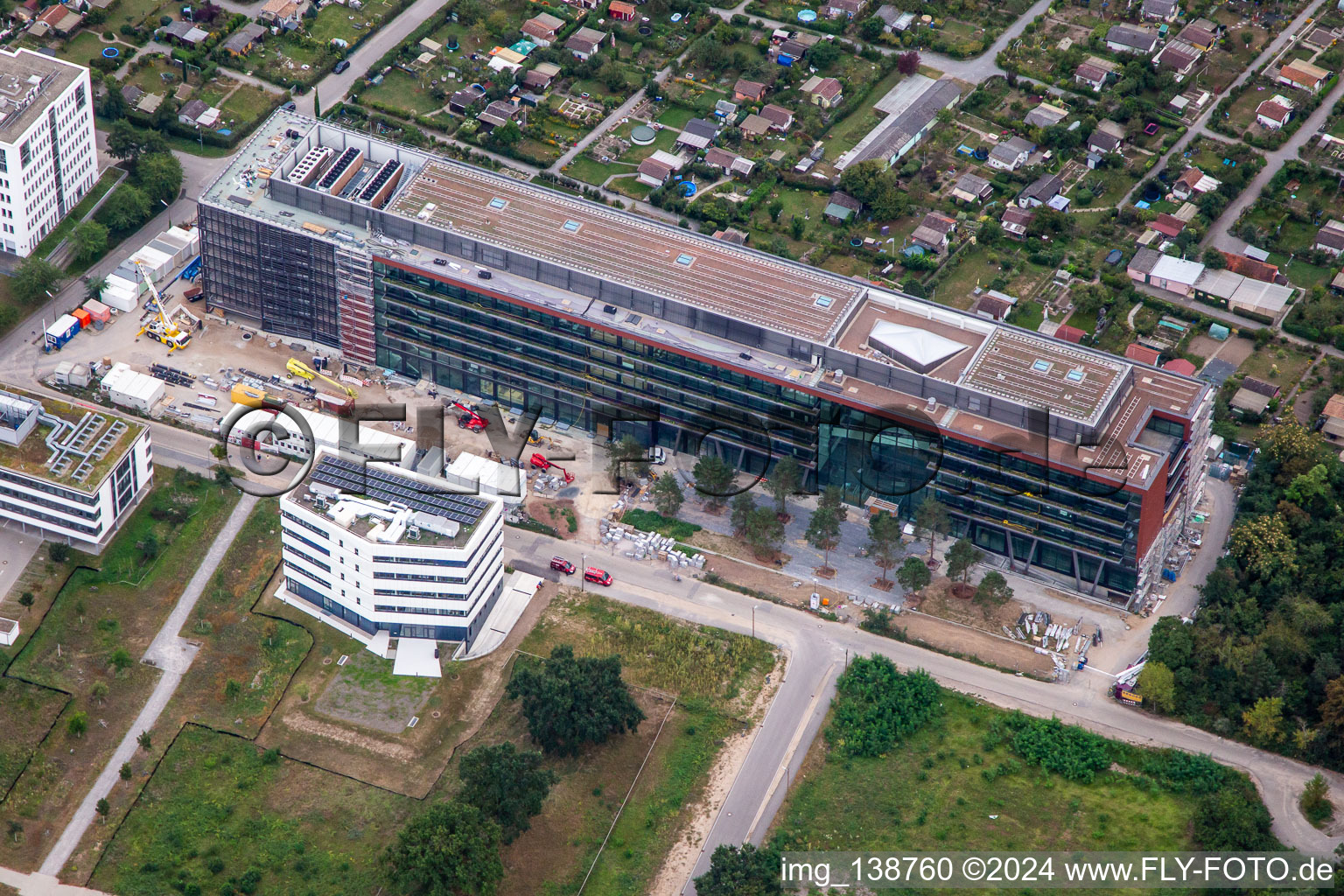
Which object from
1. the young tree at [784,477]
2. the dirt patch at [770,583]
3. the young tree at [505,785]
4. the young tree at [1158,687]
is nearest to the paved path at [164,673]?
the young tree at [505,785]

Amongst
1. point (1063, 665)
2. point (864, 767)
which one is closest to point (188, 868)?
point (864, 767)

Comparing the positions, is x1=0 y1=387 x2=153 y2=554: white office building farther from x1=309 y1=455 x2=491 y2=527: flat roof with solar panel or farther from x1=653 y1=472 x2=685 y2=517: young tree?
x1=653 y1=472 x2=685 y2=517: young tree

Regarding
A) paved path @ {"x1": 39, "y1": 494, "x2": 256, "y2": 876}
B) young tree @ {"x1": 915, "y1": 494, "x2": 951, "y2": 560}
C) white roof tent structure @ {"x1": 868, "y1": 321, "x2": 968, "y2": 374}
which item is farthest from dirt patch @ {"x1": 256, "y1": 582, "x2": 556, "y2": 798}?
white roof tent structure @ {"x1": 868, "y1": 321, "x2": 968, "y2": 374}

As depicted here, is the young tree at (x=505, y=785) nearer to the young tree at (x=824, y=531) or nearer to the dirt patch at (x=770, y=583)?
the dirt patch at (x=770, y=583)

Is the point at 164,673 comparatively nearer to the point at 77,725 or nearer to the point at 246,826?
the point at 77,725

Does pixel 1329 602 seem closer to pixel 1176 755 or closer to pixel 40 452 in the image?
pixel 1176 755

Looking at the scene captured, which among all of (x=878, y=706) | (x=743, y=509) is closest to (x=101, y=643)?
(x=743, y=509)
